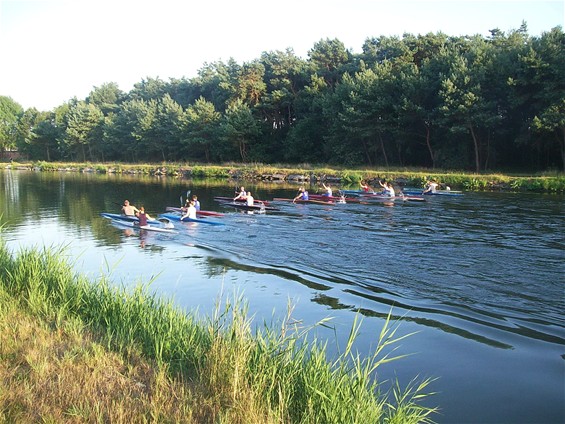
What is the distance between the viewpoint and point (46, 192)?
3888 cm

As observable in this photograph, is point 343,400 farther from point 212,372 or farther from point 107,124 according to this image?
point 107,124

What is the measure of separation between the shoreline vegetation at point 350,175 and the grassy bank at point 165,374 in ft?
108

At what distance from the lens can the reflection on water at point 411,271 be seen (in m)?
7.38

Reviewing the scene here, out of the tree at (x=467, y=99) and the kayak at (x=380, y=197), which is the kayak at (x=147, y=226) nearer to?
the kayak at (x=380, y=197)

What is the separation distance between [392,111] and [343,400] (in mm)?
50410

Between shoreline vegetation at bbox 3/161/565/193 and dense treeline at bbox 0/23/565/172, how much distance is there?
5282 mm

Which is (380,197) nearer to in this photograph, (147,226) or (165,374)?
(147,226)

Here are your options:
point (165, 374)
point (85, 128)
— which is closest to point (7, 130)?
point (85, 128)

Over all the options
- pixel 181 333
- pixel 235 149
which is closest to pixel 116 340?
pixel 181 333

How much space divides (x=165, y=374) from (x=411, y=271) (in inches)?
352

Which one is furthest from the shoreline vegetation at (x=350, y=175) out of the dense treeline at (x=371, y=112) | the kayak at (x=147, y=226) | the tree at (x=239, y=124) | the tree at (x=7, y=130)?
the tree at (x=7, y=130)

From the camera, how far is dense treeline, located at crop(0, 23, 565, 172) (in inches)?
Answer: 1676

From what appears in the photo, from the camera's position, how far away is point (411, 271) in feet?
42.1

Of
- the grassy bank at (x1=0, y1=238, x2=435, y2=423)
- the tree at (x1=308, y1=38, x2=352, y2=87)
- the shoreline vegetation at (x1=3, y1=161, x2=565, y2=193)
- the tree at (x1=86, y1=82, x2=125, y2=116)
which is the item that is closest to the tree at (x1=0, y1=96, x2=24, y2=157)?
the tree at (x1=86, y1=82, x2=125, y2=116)
